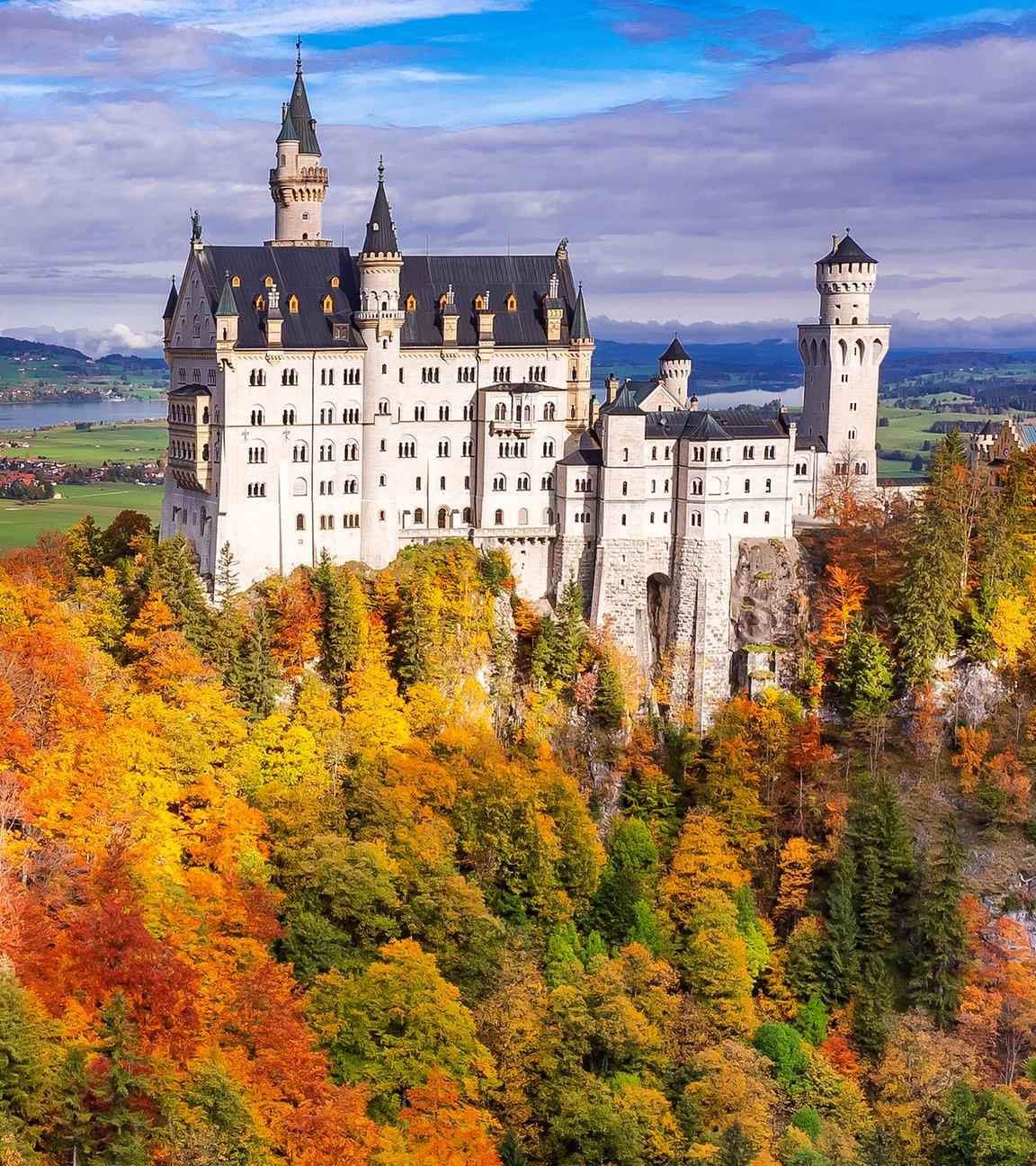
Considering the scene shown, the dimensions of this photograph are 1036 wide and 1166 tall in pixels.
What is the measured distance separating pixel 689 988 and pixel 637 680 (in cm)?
2124

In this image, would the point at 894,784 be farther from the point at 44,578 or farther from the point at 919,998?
the point at 44,578

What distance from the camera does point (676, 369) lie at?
109938 millimetres

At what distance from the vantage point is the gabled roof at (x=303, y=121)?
334ft

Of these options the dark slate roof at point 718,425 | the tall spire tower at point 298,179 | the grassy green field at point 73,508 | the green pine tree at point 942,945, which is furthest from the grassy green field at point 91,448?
the green pine tree at point 942,945

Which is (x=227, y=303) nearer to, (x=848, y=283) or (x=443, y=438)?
(x=443, y=438)

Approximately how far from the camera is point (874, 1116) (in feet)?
259

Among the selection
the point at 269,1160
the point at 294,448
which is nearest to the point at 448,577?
the point at 294,448

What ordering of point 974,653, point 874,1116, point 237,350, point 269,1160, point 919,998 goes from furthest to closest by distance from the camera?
1. point 974,653
2. point 237,350
3. point 919,998
4. point 874,1116
5. point 269,1160

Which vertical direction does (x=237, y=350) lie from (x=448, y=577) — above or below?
above

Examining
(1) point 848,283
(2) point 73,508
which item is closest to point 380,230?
(1) point 848,283

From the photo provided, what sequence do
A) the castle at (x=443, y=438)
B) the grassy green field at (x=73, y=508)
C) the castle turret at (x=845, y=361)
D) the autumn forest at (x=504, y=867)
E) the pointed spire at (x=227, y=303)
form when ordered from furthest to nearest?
the grassy green field at (x=73, y=508), the castle turret at (x=845, y=361), the castle at (x=443, y=438), the pointed spire at (x=227, y=303), the autumn forest at (x=504, y=867)

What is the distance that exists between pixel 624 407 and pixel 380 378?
1400 centimetres

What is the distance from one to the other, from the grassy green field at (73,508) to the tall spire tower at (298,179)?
32674 millimetres

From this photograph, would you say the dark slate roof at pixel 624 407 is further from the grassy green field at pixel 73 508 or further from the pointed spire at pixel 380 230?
the grassy green field at pixel 73 508
